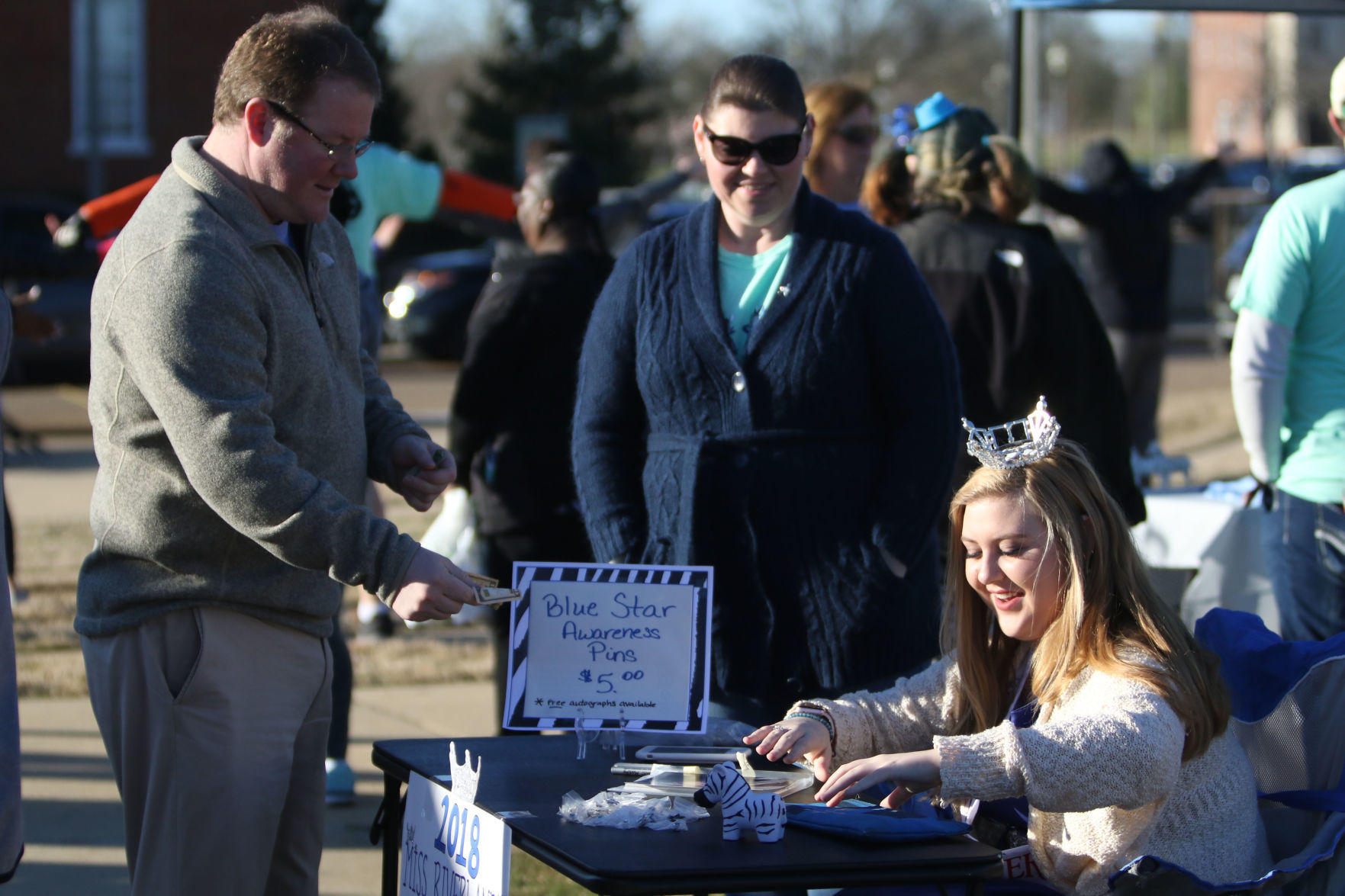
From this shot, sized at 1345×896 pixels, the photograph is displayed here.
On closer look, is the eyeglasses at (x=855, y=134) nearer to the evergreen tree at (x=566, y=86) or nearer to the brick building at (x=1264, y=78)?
the brick building at (x=1264, y=78)

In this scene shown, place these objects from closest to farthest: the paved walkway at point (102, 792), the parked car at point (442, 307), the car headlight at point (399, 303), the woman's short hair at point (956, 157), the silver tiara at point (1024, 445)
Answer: the silver tiara at point (1024, 445) < the paved walkway at point (102, 792) < the woman's short hair at point (956, 157) < the car headlight at point (399, 303) < the parked car at point (442, 307)

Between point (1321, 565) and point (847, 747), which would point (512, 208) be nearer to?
point (1321, 565)

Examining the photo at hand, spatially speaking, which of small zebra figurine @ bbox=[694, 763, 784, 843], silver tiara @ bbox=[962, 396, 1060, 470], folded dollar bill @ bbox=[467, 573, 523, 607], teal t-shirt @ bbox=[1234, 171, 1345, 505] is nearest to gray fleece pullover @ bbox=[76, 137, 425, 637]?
folded dollar bill @ bbox=[467, 573, 523, 607]

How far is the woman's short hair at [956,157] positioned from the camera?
444 cm

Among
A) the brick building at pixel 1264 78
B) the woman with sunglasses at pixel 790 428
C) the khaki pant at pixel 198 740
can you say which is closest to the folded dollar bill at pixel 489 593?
the khaki pant at pixel 198 740

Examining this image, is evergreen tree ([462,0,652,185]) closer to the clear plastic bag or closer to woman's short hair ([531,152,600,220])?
woman's short hair ([531,152,600,220])

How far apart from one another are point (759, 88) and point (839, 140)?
1.53m

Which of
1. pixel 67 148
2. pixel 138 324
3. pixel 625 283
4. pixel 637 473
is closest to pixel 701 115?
pixel 625 283

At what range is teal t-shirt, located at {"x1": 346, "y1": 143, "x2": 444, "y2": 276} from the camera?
5363 mm

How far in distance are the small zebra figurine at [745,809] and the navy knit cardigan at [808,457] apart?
0.94 meters

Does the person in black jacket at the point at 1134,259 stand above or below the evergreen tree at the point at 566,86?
below

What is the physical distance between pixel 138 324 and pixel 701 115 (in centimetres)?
131

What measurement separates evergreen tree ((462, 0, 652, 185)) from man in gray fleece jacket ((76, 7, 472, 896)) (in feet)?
102

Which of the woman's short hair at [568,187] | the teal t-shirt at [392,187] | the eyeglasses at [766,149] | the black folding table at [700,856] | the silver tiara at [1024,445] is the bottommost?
the black folding table at [700,856]
